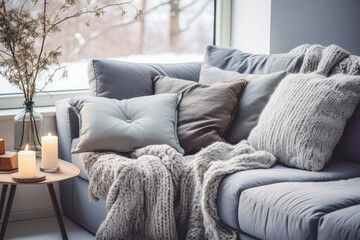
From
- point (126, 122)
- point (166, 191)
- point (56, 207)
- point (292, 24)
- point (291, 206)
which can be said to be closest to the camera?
point (291, 206)

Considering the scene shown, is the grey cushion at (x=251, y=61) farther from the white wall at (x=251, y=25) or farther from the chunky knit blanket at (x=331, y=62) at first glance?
the white wall at (x=251, y=25)

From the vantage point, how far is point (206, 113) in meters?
2.56

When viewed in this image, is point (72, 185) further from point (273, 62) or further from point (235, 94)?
point (273, 62)

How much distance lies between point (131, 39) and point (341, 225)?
2099 millimetres

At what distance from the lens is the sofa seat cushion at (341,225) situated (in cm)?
155

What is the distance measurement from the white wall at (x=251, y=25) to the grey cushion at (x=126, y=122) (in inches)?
36.7

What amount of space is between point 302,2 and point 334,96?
52.4 inches

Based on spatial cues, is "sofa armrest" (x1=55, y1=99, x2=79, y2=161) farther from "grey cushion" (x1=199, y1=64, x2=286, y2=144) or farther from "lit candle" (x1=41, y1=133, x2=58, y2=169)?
"grey cushion" (x1=199, y1=64, x2=286, y2=144)

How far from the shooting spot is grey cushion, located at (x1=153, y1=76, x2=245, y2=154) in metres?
2.52

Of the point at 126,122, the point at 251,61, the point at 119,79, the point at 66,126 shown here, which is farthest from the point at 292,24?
the point at 66,126

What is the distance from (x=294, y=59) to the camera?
8.49 feet

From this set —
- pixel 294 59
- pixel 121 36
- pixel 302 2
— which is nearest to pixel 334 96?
pixel 294 59

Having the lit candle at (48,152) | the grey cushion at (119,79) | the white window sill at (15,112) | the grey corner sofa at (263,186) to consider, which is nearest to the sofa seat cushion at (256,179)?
the grey corner sofa at (263,186)

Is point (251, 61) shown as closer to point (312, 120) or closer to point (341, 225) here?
point (312, 120)
